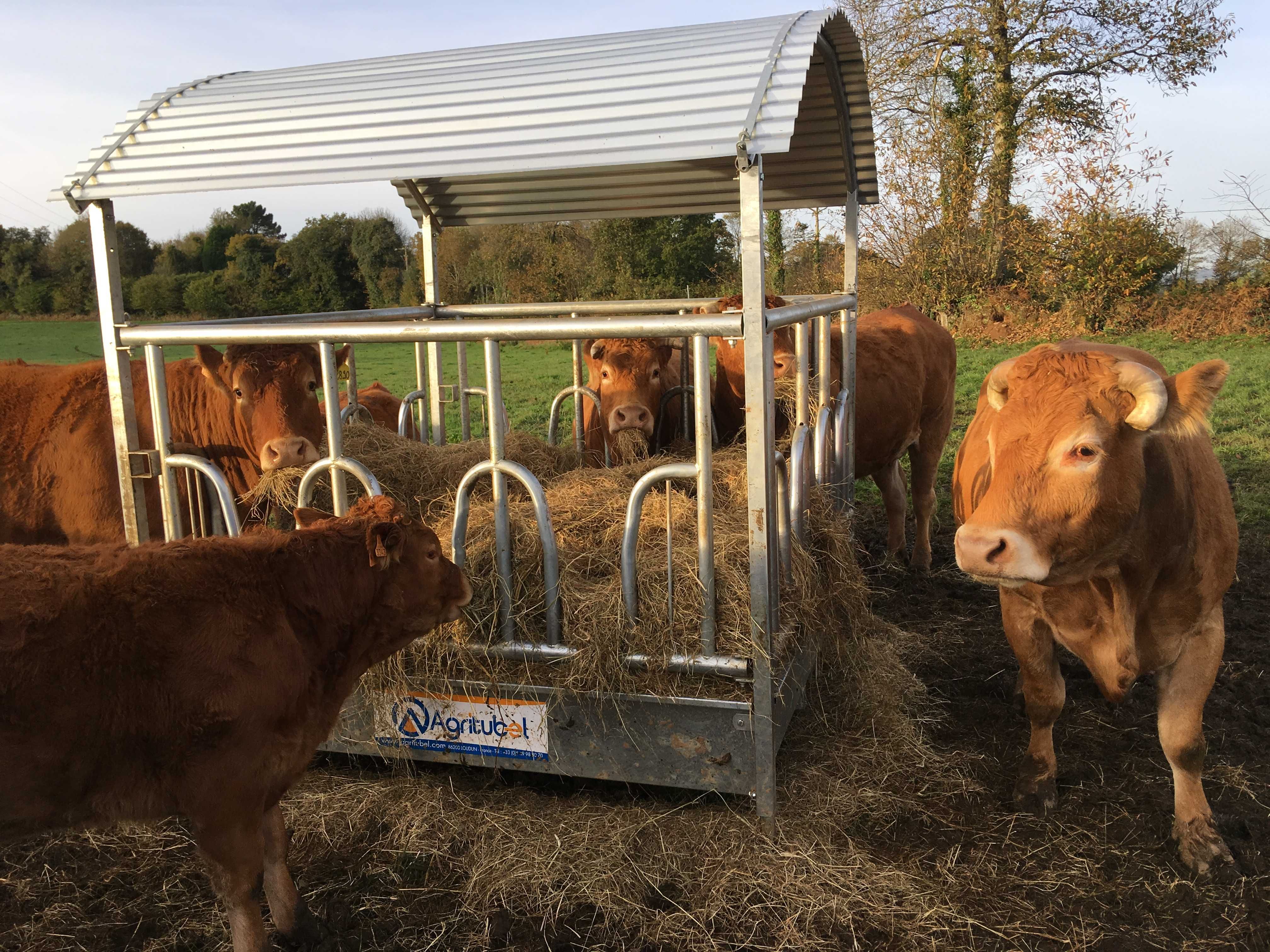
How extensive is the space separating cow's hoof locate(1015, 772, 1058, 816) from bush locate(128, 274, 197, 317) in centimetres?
4345

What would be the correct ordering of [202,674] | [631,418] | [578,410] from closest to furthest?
[202,674], [631,418], [578,410]

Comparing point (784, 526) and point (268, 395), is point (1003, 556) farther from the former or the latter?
point (268, 395)

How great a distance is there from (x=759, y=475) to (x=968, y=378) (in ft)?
44.4

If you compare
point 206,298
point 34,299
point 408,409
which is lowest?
point 408,409

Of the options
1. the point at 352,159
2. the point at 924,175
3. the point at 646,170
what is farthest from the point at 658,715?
the point at 924,175

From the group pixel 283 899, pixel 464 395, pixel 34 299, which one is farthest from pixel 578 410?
pixel 34 299

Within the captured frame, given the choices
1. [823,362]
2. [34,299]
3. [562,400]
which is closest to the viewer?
[823,362]

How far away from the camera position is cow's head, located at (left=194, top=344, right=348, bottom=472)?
4.58 metres

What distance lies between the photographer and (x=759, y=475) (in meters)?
3.11

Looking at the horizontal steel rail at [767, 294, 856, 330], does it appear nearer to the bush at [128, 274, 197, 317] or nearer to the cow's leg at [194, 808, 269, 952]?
the cow's leg at [194, 808, 269, 952]

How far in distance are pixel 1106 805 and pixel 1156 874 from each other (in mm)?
444

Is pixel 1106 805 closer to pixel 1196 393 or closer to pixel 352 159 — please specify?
pixel 1196 393

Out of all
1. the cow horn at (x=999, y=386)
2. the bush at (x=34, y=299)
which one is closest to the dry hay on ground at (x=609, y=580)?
the cow horn at (x=999, y=386)

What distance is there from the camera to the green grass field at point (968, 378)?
9094 millimetres
